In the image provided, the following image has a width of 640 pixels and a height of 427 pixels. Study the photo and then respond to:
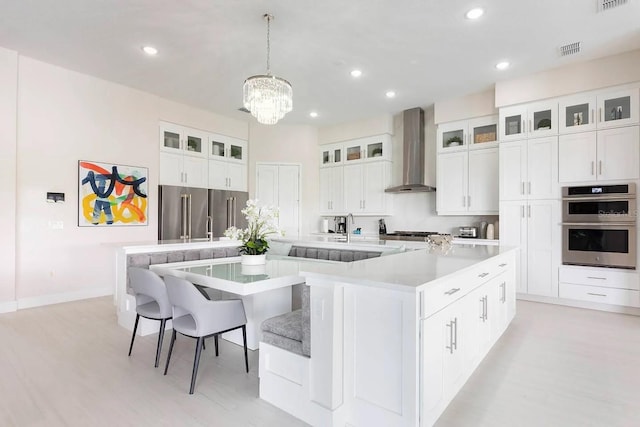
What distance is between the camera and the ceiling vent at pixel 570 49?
3.92 meters

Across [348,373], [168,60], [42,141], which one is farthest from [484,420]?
[42,141]

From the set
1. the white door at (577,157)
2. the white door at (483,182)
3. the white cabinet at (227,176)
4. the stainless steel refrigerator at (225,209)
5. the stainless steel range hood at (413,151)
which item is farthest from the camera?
the white cabinet at (227,176)

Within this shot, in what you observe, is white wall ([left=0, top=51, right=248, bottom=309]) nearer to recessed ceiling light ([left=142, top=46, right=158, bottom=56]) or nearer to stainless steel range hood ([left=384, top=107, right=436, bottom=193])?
recessed ceiling light ([left=142, top=46, right=158, bottom=56])

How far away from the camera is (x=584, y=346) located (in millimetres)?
3062

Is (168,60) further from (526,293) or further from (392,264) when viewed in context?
(526,293)

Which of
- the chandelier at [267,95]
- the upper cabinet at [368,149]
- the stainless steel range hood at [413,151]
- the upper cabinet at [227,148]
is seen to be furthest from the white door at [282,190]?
the chandelier at [267,95]

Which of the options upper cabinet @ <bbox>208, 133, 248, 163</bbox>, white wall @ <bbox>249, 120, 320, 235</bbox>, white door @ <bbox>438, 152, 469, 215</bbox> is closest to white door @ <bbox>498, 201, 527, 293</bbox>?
white door @ <bbox>438, 152, 469, 215</bbox>

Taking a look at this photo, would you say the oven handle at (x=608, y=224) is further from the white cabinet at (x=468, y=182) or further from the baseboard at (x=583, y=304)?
the white cabinet at (x=468, y=182)

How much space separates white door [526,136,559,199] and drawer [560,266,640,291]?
1.01 meters

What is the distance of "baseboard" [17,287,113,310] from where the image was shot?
14.3ft

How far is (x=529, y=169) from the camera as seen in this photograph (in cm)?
476

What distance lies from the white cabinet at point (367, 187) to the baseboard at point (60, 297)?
4553 millimetres

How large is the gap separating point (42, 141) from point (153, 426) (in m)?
4.39

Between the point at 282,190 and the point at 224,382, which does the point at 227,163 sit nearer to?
the point at 282,190
